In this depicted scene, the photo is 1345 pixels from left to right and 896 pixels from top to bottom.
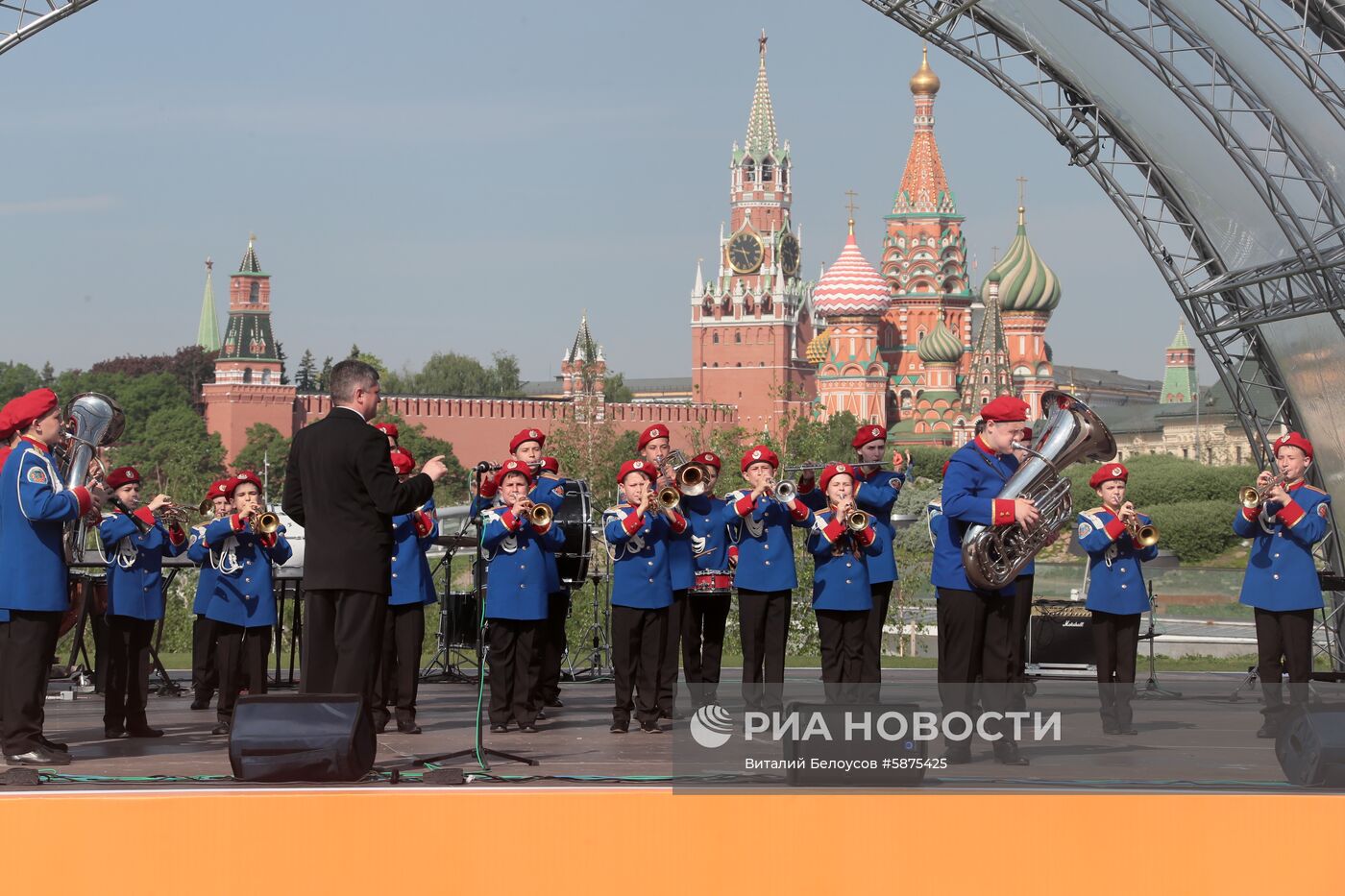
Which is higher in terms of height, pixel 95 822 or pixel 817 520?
pixel 817 520

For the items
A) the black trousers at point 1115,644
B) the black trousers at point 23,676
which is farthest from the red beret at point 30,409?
the black trousers at point 1115,644

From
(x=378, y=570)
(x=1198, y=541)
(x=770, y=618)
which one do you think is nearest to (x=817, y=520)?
(x=770, y=618)

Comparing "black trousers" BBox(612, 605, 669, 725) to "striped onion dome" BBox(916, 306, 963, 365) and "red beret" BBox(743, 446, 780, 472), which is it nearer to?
"red beret" BBox(743, 446, 780, 472)

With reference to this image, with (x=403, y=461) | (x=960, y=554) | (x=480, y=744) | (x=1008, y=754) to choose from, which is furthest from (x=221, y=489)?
(x=1008, y=754)

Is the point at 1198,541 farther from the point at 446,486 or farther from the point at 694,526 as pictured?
the point at 694,526

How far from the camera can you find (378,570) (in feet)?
26.6

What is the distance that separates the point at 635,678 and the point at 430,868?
409 centimetres

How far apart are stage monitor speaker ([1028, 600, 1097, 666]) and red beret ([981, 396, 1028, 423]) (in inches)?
253

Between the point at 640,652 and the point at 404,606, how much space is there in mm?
1537

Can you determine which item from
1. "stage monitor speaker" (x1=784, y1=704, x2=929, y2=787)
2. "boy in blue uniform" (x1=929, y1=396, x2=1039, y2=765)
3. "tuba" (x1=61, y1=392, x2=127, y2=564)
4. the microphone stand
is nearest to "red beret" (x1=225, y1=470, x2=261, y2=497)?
"tuba" (x1=61, y1=392, x2=127, y2=564)

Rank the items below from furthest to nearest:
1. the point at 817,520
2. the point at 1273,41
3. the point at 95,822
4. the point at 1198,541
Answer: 1. the point at 1198,541
2. the point at 1273,41
3. the point at 817,520
4. the point at 95,822

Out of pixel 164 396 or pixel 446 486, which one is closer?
pixel 446 486

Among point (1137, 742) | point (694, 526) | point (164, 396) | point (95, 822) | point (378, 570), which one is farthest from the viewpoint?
point (164, 396)

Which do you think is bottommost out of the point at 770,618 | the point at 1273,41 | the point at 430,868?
the point at 430,868
